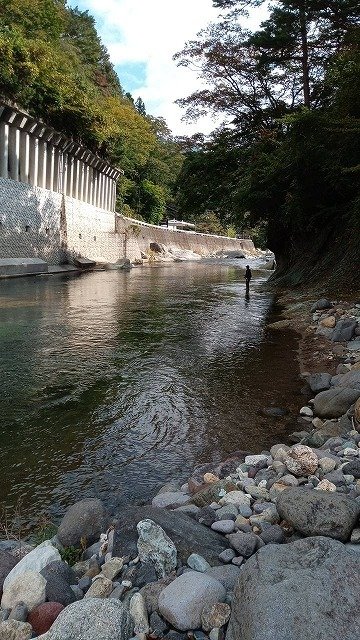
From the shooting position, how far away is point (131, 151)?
2571 inches

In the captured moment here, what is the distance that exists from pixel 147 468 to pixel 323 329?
28.8 feet

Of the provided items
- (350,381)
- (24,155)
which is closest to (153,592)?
(350,381)

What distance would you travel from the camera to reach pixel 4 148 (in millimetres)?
32781

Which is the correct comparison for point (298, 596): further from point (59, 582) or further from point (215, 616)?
point (59, 582)

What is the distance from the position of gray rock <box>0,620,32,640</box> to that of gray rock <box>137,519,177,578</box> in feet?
2.83

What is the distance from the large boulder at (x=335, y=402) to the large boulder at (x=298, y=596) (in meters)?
4.57

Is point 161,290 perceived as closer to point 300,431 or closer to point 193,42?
point 193,42

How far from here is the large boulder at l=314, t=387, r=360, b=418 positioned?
7273 millimetres

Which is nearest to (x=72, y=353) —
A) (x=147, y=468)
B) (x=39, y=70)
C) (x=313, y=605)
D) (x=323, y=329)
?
(x=147, y=468)

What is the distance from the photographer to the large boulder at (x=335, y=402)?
7.27 meters

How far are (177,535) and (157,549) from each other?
26 centimetres

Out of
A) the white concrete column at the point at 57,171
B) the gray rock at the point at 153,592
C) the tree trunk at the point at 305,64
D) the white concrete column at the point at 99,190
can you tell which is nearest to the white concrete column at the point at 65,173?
the white concrete column at the point at 57,171

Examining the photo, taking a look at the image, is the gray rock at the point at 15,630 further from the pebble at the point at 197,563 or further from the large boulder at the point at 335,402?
the large boulder at the point at 335,402

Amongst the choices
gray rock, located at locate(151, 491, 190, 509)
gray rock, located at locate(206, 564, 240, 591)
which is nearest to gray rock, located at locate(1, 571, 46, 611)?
gray rock, located at locate(206, 564, 240, 591)
